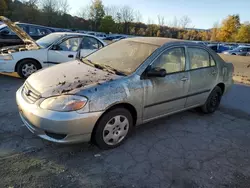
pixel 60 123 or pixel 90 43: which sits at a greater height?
pixel 90 43

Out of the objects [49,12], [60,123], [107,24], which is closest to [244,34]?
[107,24]

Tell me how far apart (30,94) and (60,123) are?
70 cm

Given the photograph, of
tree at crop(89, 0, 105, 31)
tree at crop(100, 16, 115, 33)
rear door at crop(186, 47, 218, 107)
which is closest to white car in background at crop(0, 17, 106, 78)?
rear door at crop(186, 47, 218, 107)

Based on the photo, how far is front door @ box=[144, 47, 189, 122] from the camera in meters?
3.29

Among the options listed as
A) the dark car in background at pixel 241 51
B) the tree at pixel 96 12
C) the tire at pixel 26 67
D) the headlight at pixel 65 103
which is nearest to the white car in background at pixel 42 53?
the tire at pixel 26 67

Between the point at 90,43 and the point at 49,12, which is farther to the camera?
the point at 49,12

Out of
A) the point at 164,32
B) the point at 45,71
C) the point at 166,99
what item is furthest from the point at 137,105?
the point at 164,32

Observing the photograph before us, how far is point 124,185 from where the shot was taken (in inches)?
95.7

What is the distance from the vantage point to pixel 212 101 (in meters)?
4.64

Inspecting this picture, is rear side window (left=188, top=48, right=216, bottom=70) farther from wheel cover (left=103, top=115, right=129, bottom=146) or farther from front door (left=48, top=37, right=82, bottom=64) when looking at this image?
front door (left=48, top=37, right=82, bottom=64)

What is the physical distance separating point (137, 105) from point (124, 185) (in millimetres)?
1137

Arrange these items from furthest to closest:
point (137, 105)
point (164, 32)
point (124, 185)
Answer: point (164, 32)
point (137, 105)
point (124, 185)

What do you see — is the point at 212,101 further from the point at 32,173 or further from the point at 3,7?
the point at 3,7

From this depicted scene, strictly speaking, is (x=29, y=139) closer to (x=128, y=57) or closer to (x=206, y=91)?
(x=128, y=57)
